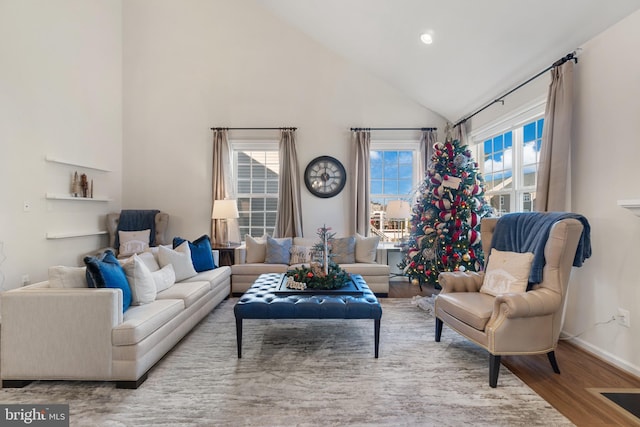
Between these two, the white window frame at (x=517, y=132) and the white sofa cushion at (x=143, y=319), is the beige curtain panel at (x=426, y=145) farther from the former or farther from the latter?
the white sofa cushion at (x=143, y=319)

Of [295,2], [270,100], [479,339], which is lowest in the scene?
[479,339]

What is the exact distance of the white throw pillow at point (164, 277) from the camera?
3.09 meters

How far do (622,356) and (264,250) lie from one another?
4061 mm

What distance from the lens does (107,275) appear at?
91.9 inches

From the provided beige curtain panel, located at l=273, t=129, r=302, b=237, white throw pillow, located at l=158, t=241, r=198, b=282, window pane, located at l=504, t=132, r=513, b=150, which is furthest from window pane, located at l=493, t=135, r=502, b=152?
white throw pillow, located at l=158, t=241, r=198, b=282

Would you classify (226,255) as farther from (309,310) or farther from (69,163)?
(309,310)

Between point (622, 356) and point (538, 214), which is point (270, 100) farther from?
point (622, 356)

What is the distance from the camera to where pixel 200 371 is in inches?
95.0

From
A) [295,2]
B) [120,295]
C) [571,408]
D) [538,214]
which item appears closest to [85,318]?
[120,295]

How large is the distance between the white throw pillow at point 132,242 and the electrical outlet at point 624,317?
5.58m

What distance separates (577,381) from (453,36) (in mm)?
3495

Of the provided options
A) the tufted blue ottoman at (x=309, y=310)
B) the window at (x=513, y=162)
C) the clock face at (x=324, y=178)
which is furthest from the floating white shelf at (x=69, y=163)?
the window at (x=513, y=162)

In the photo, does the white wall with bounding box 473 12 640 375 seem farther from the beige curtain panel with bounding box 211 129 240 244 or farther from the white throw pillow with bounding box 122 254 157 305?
the beige curtain panel with bounding box 211 129 240 244

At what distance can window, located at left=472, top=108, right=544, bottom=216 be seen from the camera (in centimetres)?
366
